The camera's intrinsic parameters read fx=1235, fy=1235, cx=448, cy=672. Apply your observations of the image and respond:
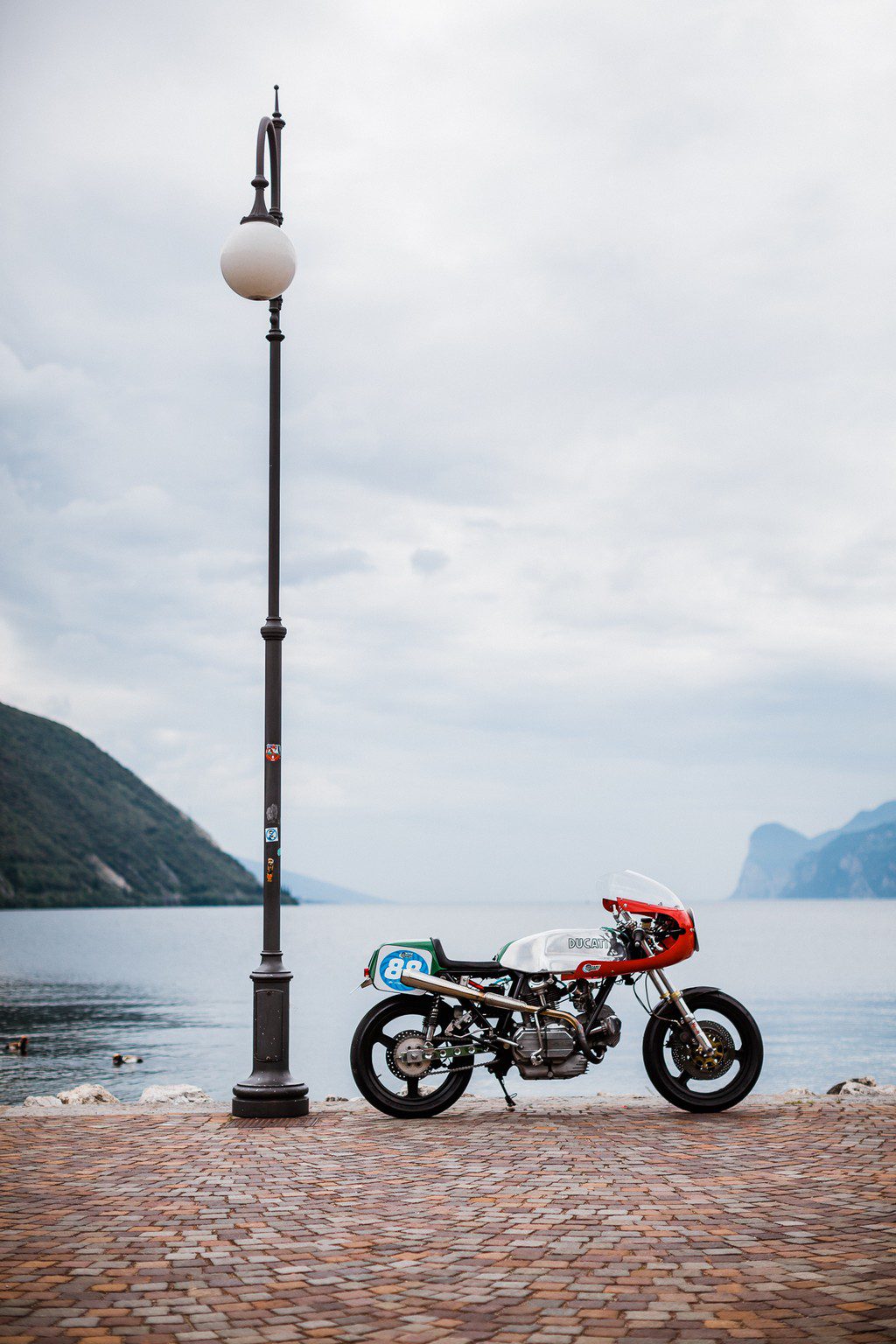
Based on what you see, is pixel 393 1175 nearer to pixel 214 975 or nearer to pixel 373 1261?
pixel 373 1261

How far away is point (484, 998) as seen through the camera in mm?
8375

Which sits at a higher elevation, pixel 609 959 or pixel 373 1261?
pixel 609 959

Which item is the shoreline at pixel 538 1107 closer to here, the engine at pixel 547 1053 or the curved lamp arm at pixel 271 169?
the engine at pixel 547 1053

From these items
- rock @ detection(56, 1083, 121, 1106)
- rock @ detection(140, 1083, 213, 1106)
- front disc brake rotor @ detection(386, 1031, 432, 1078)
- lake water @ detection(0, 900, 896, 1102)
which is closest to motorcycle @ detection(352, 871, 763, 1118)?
front disc brake rotor @ detection(386, 1031, 432, 1078)

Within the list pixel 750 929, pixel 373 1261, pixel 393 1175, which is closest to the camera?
pixel 373 1261

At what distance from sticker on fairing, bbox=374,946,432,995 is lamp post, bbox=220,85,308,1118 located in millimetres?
638

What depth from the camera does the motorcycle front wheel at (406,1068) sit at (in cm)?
827

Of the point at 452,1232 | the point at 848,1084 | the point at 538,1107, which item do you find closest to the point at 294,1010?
the point at 848,1084

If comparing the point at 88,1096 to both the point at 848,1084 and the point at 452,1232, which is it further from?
the point at 452,1232

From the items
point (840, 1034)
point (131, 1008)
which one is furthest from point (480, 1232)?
point (131, 1008)

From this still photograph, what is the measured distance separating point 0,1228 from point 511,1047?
150 inches

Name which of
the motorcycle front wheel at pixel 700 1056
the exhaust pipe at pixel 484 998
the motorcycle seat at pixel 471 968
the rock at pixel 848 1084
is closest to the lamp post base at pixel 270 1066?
the exhaust pipe at pixel 484 998

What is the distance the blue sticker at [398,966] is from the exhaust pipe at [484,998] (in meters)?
0.03

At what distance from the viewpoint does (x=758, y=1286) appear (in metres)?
4.48
